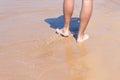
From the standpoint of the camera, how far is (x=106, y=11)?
16.3ft

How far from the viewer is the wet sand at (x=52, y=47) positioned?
3.08 meters

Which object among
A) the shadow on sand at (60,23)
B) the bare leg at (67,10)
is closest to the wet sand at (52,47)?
the shadow on sand at (60,23)

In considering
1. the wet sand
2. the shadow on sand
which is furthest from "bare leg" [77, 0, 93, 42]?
the shadow on sand

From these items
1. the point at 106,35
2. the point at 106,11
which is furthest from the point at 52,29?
the point at 106,11

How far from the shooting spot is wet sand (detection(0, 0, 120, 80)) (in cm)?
308

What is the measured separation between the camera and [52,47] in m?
3.65

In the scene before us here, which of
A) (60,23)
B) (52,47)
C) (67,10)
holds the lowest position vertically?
(60,23)

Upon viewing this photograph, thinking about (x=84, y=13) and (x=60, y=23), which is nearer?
(x=84, y=13)

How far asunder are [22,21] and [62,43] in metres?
0.97

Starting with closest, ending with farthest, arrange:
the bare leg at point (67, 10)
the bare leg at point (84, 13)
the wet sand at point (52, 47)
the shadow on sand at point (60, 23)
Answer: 1. the wet sand at point (52, 47)
2. the bare leg at point (84, 13)
3. the bare leg at point (67, 10)
4. the shadow on sand at point (60, 23)

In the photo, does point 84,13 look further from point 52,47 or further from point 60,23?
point 60,23

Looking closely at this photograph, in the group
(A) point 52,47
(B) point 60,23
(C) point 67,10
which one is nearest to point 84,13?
(C) point 67,10

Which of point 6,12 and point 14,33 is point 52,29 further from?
point 6,12

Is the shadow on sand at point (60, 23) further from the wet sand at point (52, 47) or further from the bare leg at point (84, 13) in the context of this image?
the bare leg at point (84, 13)
